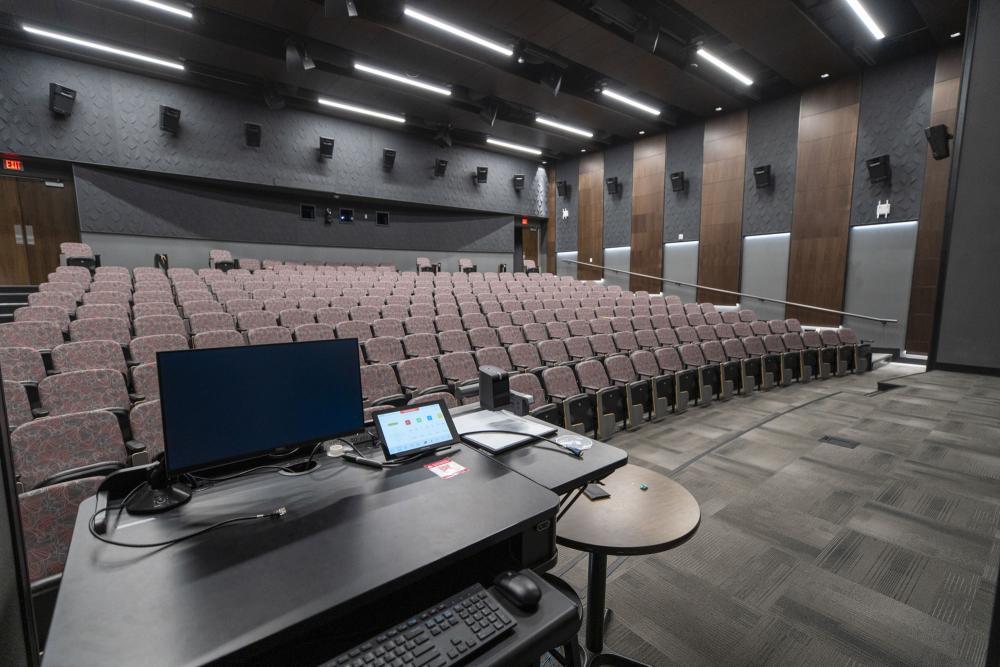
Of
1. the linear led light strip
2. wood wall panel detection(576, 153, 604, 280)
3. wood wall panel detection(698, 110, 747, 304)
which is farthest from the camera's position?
wood wall panel detection(576, 153, 604, 280)

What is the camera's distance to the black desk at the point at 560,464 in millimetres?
919

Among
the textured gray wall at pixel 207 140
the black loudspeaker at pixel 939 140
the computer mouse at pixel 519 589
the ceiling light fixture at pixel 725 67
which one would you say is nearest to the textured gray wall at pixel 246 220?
the textured gray wall at pixel 207 140

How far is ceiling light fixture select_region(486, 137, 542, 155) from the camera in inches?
352

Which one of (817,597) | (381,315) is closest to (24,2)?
(381,315)

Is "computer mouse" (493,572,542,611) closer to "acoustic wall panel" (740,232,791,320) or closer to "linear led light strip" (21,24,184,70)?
"acoustic wall panel" (740,232,791,320)

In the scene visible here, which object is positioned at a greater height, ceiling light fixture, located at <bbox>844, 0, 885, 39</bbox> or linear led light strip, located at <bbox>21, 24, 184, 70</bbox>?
linear led light strip, located at <bbox>21, 24, 184, 70</bbox>

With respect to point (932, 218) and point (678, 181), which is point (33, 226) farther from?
point (932, 218)

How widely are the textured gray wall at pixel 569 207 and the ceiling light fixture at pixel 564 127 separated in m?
1.41

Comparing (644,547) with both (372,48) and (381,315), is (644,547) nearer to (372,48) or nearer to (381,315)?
(381,315)

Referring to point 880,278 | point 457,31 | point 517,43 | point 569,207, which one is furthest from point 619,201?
point 457,31

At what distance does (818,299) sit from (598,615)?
688 centimetres

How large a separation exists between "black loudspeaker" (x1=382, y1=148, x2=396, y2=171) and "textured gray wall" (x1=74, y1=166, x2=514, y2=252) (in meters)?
0.90

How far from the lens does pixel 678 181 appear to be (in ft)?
26.1

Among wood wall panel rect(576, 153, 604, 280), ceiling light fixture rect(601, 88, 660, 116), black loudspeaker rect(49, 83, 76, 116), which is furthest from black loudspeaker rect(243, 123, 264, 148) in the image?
wood wall panel rect(576, 153, 604, 280)
